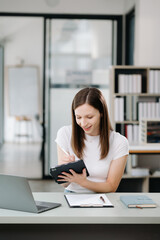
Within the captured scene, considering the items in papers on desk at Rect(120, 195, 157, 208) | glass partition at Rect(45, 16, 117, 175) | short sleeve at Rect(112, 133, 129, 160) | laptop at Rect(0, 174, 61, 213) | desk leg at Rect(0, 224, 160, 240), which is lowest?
desk leg at Rect(0, 224, 160, 240)

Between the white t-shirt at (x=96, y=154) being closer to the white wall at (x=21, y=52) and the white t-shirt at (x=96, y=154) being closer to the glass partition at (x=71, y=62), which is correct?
the glass partition at (x=71, y=62)

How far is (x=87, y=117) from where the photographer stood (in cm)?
221

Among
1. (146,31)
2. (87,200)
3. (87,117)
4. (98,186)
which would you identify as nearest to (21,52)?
(146,31)

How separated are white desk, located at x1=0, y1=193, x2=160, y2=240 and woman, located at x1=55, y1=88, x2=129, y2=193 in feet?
1.35

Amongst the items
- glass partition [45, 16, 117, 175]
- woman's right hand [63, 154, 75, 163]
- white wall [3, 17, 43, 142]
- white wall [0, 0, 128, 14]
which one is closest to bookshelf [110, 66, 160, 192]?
glass partition [45, 16, 117, 175]

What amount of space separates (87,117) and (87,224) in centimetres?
68

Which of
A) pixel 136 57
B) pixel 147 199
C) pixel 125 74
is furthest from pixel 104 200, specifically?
pixel 136 57

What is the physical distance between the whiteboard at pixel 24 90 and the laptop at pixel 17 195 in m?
8.09

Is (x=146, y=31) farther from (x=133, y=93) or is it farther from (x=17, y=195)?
(x=17, y=195)

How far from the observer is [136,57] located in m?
5.41

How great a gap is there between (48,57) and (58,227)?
4.47 metres

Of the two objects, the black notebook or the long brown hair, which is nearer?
the black notebook

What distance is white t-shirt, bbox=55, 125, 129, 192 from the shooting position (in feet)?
7.39

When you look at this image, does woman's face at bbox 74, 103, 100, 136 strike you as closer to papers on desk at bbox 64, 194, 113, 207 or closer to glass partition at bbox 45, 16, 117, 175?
papers on desk at bbox 64, 194, 113, 207
